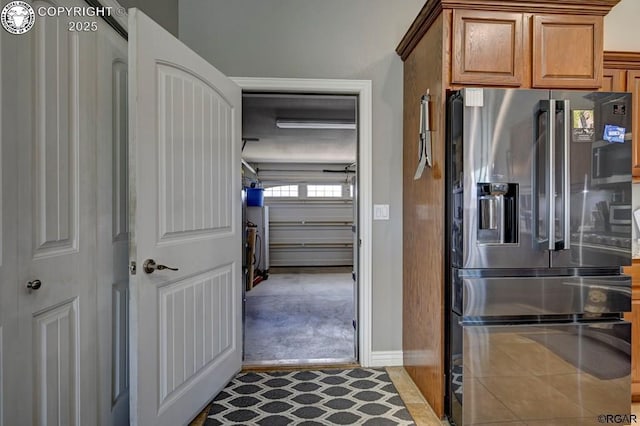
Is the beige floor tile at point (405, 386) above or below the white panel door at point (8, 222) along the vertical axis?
below

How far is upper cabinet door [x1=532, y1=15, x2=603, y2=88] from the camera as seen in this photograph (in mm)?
1913

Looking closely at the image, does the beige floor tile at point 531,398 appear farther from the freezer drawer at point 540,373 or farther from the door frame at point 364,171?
the door frame at point 364,171

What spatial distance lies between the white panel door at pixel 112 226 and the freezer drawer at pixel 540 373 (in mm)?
1670

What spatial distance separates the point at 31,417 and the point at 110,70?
55.3 inches

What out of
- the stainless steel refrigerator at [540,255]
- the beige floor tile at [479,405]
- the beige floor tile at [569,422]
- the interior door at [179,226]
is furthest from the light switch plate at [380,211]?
the beige floor tile at [569,422]

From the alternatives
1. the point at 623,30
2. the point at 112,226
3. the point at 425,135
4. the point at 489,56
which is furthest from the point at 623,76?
the point at 112,226

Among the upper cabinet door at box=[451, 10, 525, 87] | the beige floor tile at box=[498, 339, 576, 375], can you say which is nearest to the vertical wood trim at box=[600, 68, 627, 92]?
the upper cabinet door at box=[451, 10, 525, 87]

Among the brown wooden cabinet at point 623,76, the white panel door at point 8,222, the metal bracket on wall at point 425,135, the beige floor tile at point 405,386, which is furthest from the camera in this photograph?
the brown wooden cabinet at point 623,76

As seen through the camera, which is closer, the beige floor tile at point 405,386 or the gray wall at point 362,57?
the beige floor tile at point 405,386

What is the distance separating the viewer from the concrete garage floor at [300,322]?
2.96 m

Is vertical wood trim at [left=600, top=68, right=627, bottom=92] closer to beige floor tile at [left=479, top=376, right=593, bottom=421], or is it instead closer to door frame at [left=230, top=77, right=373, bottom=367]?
door frame at [left=230, top=77, right=373, bottom=367]

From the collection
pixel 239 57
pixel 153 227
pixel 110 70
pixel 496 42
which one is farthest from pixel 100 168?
pixel 496 42

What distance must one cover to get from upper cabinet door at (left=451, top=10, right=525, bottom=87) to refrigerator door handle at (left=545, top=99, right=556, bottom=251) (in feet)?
0.96

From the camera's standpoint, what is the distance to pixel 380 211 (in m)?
2.64
